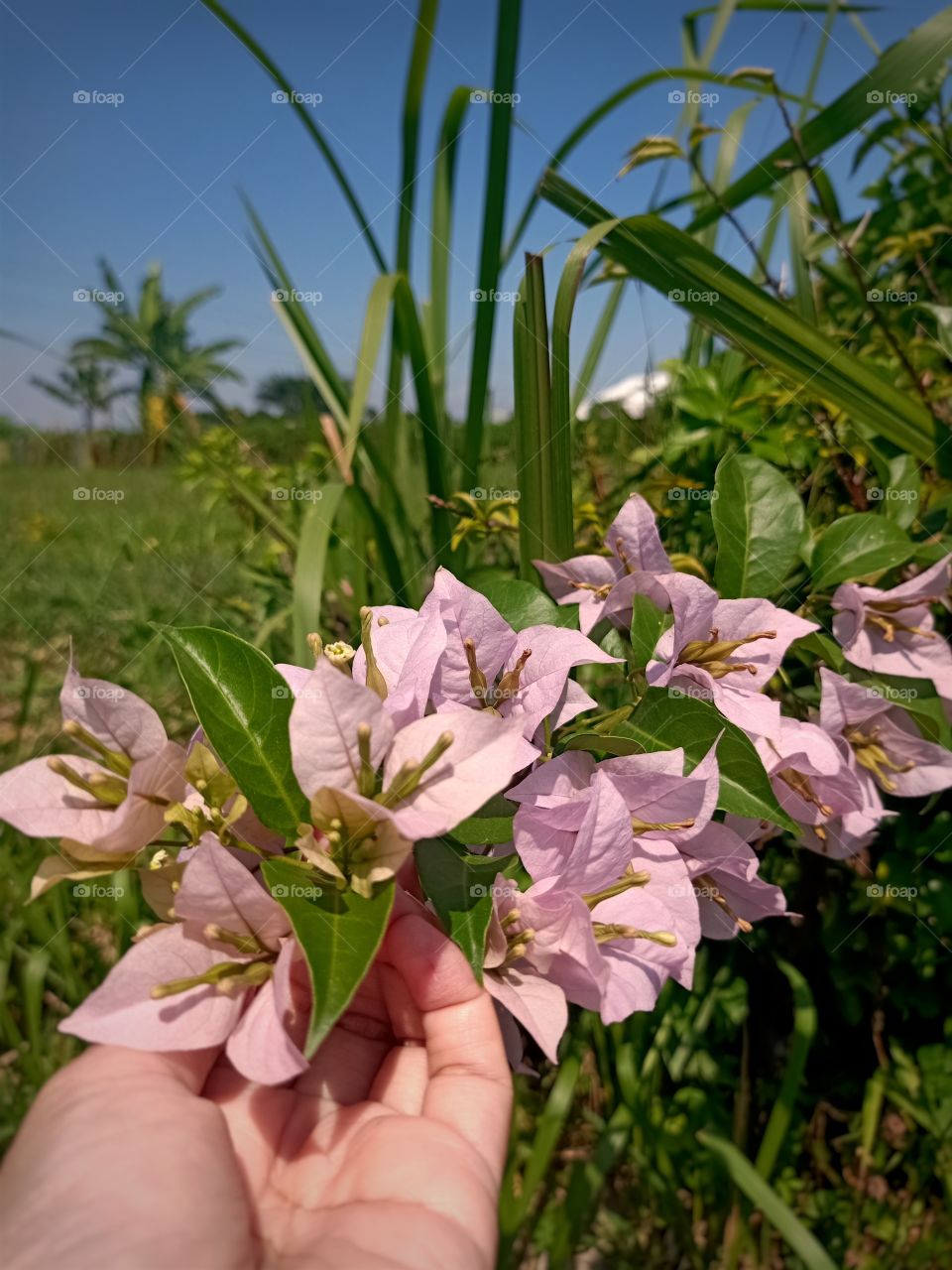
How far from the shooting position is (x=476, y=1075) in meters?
0.54

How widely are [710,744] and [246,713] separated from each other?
321 mm

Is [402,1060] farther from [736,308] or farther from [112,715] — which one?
[736,308]

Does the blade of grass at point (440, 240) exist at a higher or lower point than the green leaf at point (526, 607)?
higher

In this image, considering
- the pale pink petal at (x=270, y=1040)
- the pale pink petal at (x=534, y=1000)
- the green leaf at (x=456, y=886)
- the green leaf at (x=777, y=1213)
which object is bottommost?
the green leaf at (x=777, y=1213)

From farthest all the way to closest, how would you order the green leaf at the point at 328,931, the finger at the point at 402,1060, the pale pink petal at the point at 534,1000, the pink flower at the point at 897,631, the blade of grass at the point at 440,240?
the blade of grass at the point at 440,240 → the pink flower at the point at 897,631 → the finger at the point at 402,1060 → the pale pink petal at the point at 534,1000 → the green leaf at the point at 328,931

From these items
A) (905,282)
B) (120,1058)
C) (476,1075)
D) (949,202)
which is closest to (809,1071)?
(476,1075)

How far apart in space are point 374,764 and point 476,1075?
0.84 feet

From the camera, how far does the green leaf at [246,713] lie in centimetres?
47

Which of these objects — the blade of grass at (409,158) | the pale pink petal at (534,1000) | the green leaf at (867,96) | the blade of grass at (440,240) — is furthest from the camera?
the blade of grass at (440,240)

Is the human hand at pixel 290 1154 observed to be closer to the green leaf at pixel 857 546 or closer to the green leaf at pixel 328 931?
the green leaf at pixel 328 931

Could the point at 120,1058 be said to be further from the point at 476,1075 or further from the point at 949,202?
the point at 949,202

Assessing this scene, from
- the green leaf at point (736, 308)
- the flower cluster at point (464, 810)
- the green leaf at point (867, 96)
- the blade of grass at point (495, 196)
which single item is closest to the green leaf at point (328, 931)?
the flower cluster at point (464, 810)

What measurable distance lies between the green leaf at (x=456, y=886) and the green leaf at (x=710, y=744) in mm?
118

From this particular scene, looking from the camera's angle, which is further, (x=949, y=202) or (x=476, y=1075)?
(x=949, y=202)
